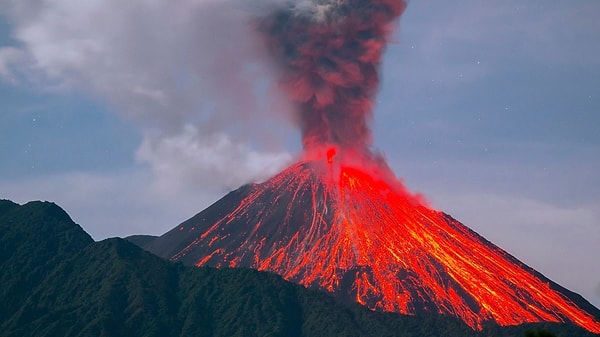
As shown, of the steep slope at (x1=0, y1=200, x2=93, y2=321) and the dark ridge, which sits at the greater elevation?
the dark ridge

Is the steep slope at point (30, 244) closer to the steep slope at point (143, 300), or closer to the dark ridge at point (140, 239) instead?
the steep slope at point (143, 300)

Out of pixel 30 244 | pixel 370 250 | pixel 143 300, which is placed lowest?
pixel 143 300

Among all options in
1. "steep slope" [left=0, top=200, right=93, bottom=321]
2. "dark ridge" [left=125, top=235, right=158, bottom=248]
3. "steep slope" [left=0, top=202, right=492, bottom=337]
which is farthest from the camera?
"dark ridge" [left=125, top=235, right=158, bottom=248]

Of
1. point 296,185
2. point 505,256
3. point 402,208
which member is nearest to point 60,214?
point 296,185

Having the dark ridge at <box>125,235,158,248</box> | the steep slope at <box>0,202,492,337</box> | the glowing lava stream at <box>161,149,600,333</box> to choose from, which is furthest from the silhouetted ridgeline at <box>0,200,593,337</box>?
the dark ridge at <box>125,235,158,248</box>

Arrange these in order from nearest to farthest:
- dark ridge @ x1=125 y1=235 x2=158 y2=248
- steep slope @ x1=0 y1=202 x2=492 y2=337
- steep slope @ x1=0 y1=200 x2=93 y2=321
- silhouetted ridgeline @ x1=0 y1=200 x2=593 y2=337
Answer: silhouetted ridgeline @ x1=0 y1=200 x2=593 y2=337, steep slope @ x1=0 y1=202 x2=492 y2=337, steep slope @ x1=0 y1=200 x2=93 y2=321, dark ridge @ x1=125 y1=235 x2=158 y2=248

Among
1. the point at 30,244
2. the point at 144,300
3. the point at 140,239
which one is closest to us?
the point at 144,300

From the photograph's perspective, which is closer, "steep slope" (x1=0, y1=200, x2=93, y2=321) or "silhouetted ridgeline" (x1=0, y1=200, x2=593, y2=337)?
"silhouetted ridgeline" (x1=0, y1=200, x2=593, y2=337)

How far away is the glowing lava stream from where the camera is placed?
8312 cm

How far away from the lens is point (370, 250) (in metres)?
90.8

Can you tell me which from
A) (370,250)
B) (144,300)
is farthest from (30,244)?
(370,250)

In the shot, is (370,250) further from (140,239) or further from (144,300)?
(140,239)

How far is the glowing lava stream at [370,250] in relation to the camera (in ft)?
273

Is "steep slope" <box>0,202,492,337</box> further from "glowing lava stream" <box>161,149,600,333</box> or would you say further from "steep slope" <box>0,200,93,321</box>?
"glowing lava stream" <box>161,149,600,333</box>
